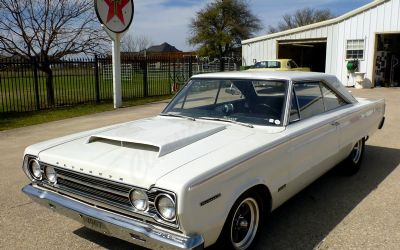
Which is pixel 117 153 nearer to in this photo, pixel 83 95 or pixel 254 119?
pixel 254 119

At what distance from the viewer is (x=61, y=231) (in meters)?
3.82

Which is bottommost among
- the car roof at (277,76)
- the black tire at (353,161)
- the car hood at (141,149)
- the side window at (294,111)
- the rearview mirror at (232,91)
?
the black tire at (353,161)

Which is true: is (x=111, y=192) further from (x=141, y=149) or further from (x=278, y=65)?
(x=278, y=65)

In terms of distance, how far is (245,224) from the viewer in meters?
3.27

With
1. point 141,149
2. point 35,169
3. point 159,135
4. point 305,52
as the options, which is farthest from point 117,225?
point 305,52

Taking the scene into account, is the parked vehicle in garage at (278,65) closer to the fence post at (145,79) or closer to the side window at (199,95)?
the fence post at (145,79)

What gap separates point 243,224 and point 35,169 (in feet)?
6.29

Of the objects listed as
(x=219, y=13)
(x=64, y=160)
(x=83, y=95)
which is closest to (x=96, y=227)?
(x=64, y=160)

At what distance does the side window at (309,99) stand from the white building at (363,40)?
17.0 m

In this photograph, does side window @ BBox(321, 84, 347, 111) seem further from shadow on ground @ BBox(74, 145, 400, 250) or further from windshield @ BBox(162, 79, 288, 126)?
shadow on ground @ BBox(74, 145, 400, 250)

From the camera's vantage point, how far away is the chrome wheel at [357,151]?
218 inches

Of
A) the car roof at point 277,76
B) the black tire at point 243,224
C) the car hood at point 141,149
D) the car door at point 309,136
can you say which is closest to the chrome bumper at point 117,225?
the car hood at point 141,149

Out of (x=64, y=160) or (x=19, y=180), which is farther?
(x=19, y=180)

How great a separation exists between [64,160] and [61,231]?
102 centimetres
